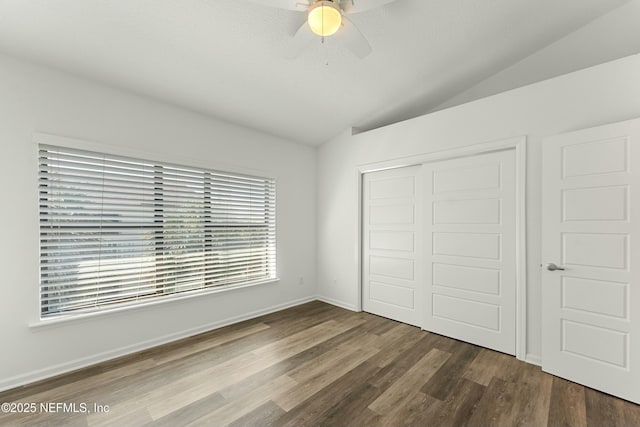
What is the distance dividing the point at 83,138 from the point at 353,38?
2609 millimetres

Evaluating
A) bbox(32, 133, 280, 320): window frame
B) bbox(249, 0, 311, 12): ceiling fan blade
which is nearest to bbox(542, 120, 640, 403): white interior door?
bbox(249, 0, 311, 12): ceiling fan blade

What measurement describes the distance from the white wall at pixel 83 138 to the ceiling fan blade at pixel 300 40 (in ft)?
5.92

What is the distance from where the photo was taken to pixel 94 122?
260 cm

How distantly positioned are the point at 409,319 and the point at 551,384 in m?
Answer: 1.54

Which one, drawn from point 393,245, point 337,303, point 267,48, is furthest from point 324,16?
point 337,303

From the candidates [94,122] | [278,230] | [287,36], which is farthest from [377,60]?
[94,122]

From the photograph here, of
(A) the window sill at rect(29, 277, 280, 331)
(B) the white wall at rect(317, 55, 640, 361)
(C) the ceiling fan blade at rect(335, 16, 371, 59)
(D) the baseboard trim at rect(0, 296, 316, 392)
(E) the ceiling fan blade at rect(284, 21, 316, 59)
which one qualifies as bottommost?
(D) the baseboard trim at rect(0, 296, 316, 392)

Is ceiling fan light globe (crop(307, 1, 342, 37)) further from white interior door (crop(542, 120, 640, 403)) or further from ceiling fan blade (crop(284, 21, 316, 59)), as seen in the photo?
white interior door (crop(542, 120, 640, 403))

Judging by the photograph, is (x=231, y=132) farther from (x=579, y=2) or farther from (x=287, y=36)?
(x=579, y=2)

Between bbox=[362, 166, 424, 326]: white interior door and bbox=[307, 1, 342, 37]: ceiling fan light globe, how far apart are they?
2.35 m

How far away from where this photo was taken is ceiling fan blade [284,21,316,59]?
6.16 feet

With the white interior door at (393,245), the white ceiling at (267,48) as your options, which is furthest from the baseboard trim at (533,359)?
the white ceiling at (267,48)

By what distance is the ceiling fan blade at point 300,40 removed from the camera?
1.88 meters

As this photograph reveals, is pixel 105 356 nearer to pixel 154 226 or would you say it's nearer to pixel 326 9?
pixel 154 226
